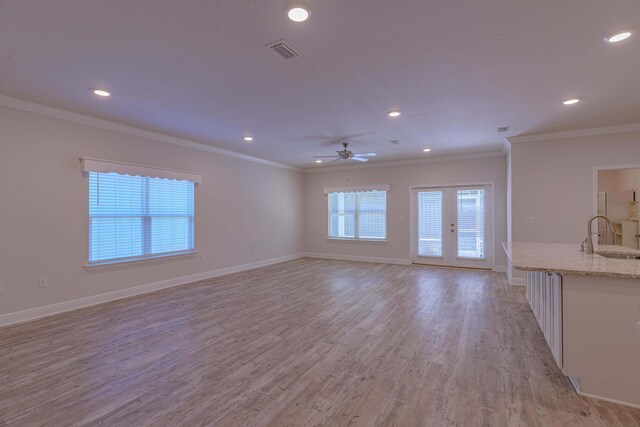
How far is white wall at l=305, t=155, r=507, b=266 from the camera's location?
21.6 ft

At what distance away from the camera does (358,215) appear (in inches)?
327

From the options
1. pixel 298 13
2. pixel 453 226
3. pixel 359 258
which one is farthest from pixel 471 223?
pixel 298 13

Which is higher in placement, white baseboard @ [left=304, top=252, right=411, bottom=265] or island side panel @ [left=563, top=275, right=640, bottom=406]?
island side panel @ [left=563, top=275, right=640, bottom=406]

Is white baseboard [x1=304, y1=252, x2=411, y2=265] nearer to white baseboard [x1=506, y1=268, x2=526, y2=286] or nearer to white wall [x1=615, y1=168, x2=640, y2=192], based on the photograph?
white baseboard [x1=506, y1=268, x2=526, y2=286]

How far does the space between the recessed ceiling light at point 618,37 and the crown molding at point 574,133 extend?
3044 millimetres

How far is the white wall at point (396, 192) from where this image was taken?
6.59 metres

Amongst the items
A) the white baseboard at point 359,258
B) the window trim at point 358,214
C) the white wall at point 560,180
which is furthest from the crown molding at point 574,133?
the white baseboard at point 359,258

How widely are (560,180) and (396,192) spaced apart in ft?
11.2

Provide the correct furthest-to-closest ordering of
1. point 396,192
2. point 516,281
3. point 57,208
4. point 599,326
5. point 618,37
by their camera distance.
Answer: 1. point 396,192
2. point 516,281
3. point 57,208
4. point 618,37
5. point 599,326

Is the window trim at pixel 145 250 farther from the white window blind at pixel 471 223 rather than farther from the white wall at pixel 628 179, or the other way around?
the white wall at pixel 628 179

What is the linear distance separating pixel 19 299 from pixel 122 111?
2654 mm

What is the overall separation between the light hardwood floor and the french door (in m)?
2.40

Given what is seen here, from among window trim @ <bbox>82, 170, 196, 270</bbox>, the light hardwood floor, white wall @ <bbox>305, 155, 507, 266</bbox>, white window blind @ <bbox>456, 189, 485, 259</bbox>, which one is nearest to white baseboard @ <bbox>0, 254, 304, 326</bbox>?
the light hardwood floor

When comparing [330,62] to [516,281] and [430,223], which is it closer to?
[516,281]
